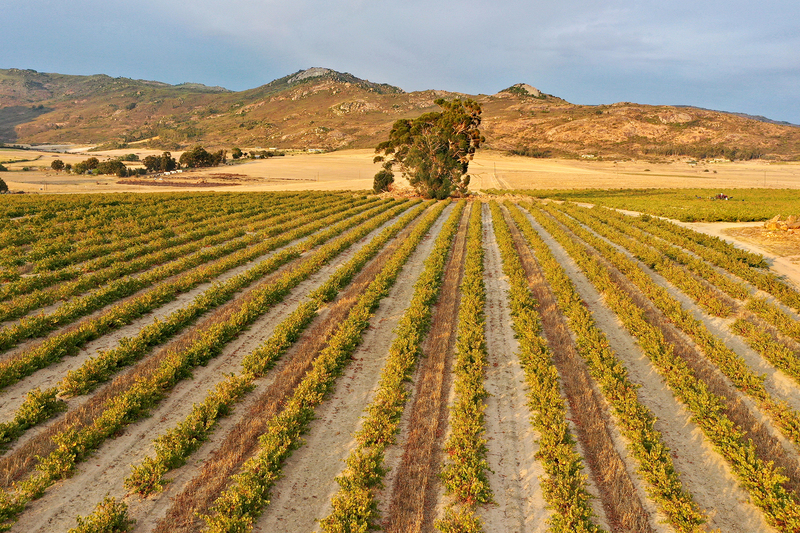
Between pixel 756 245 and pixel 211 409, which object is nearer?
pixel 211 409

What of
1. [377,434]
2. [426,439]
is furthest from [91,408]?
[426,439]

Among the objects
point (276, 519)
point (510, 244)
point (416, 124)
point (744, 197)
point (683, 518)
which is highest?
point (416, 124)

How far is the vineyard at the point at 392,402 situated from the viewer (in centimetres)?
621

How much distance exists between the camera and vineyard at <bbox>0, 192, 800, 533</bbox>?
621 centimetres

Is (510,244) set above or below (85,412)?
above

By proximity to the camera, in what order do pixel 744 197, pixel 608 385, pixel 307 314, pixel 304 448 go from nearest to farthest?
pixel 304 448, pixel 608 385, pixel 307 314, pixel 744 197

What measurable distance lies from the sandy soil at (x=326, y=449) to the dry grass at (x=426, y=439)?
1172 mm

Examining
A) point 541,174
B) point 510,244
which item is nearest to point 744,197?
point 541,174

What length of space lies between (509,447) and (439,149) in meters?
58.8

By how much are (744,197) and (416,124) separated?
1914 inches

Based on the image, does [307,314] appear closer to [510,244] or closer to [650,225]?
[510,244]

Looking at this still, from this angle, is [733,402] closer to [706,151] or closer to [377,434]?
[377,434]

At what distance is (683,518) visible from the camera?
5953 millimetres

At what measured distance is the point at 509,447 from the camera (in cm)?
782
